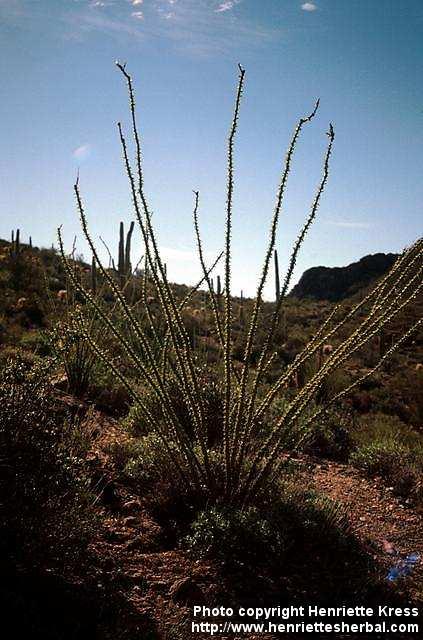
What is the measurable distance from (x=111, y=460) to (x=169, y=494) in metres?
0.89

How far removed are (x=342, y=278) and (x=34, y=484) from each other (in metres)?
42.7

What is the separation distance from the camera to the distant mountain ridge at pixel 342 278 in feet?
125

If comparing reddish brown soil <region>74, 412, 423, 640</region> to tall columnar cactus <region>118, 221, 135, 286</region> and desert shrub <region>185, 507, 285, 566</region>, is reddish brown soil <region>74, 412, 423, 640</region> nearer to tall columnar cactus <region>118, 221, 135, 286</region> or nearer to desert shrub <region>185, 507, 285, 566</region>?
desert shrub <region>185, 507, 285, 566</region>

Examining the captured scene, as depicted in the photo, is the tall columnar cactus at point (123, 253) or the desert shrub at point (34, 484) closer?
the desert shrub at point (34, 484)

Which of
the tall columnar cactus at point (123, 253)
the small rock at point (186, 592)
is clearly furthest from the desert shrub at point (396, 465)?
the tall columnar cactus at point (123, 253)

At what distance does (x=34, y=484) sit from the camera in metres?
2.66

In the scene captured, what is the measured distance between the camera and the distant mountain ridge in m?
38.2

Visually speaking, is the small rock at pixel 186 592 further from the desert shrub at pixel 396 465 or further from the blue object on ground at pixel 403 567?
the desert shrub at pixel 396 465

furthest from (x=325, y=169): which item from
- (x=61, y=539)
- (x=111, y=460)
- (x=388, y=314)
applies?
(x=111, y=460)

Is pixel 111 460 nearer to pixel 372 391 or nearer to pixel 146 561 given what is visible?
pixel 146 561

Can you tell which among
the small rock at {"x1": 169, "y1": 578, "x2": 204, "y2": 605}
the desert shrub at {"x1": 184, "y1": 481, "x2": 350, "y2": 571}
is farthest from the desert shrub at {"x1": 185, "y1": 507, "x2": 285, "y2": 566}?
the small rock at {"x1": 169, "y1": 578, "x2": 204, "y2": 605}

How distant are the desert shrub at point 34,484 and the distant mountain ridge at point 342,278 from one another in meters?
34.5

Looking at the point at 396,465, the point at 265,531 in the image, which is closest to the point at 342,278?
the point at 396,465

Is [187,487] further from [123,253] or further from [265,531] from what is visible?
[123,253]
